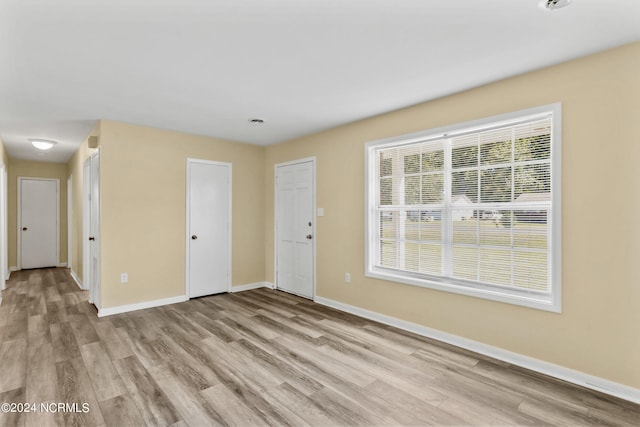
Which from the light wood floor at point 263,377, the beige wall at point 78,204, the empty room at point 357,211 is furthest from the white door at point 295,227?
the beige wall at point 78,204

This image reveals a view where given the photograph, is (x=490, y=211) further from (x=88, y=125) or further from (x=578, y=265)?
(x=88, y=125)

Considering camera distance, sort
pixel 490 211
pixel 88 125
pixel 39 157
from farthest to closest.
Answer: pixel 39 157 < pixel 88 125 < pixel 490 211

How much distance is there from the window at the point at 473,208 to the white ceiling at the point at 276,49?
1.68 feet

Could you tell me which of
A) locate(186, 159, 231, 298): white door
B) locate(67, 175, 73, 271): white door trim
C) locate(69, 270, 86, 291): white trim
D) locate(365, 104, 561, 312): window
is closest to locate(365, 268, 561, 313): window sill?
locate(365, 104, 561, 312): window

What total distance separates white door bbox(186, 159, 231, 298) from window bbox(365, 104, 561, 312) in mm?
2426

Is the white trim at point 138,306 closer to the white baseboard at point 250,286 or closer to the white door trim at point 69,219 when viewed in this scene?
the white baseboard at point 250,286

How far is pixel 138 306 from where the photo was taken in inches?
168

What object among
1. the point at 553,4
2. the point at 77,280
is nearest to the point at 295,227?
the point at 553,4

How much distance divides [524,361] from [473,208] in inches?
53.5

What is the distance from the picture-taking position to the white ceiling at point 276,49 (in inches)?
71.9

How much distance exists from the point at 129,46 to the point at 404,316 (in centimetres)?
348

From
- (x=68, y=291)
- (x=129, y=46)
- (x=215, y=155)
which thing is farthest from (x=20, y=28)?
(x=68, y=291)

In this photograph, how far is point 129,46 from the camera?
2.19 meters

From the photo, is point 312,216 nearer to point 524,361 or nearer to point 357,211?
point 357,211
